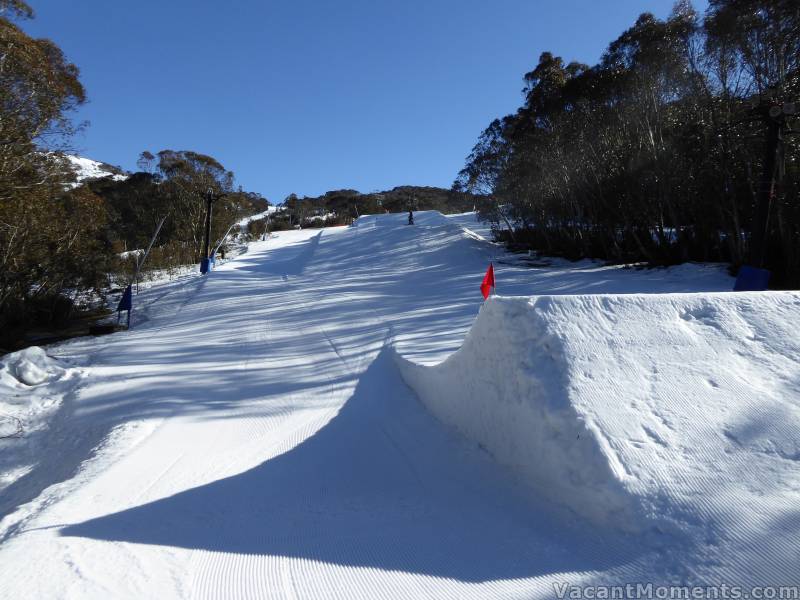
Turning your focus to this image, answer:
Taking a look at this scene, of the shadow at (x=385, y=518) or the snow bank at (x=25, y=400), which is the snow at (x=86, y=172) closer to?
the snow bank at (x=25, y=400)

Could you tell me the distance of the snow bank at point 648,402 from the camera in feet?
8.71

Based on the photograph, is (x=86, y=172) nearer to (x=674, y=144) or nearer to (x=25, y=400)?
(x=25, y=400)

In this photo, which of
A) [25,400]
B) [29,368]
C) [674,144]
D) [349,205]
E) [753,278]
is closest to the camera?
[25,400]

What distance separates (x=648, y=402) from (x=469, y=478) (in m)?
1.62

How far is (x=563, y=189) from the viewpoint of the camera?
23.1 metres

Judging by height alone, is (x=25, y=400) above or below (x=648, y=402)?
below

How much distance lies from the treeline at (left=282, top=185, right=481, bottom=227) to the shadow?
59.9m

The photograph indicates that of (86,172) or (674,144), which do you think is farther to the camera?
(86,172)

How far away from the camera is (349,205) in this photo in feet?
263

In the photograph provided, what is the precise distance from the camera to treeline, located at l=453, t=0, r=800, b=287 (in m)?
12.8

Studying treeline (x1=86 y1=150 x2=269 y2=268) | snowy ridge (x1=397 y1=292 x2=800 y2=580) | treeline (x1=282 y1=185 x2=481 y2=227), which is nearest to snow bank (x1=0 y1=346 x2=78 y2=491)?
snowy ridge (x1=397 y1=292 x2=800 y2=580)

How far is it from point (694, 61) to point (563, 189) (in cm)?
843

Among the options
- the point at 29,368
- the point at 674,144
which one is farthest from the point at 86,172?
the point at 674,144

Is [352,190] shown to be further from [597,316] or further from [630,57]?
[597,316]
